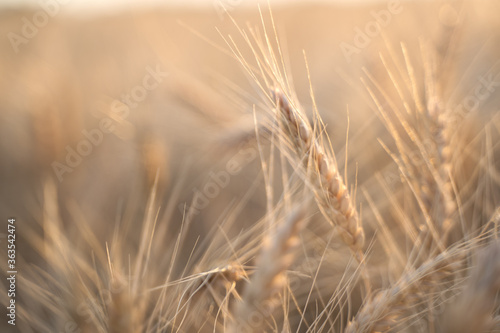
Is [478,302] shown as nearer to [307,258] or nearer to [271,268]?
[271,268]

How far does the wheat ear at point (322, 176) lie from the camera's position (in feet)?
2.99

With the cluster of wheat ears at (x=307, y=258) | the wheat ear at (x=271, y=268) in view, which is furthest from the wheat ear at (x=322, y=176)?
the wheat ear at (x=271, y=268)

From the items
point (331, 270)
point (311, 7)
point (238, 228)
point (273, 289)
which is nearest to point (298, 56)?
point (311, 7)

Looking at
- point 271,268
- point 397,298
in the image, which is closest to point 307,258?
point 397,298

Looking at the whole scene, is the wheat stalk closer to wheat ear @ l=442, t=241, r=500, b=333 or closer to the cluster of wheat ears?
the cluster of wheat ears

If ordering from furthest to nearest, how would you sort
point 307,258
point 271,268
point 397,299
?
point 307,258 < point 397,299 < point 271,268

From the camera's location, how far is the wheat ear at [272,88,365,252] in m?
0.91

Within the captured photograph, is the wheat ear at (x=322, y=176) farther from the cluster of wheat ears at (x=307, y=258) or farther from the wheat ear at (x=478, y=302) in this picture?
the wheat ear at (x=478, y=302)

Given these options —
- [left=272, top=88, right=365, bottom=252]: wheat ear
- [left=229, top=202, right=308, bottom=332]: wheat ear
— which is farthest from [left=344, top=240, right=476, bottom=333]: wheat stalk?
[left=229, top=202, right=308, bottom=332]: wheat ear

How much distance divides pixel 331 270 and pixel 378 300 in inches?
26.9

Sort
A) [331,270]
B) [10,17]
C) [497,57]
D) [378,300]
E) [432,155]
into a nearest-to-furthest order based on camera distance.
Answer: [378,300], [432,155], [331,270], [497,57], [10,17]

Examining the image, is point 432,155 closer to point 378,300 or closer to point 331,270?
point 378,300

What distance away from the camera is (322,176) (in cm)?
91

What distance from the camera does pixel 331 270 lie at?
1549mm
